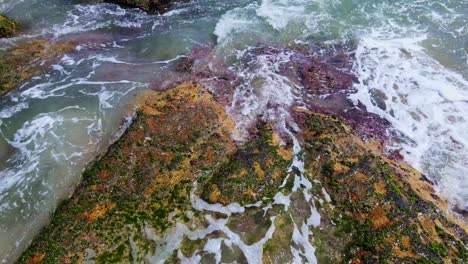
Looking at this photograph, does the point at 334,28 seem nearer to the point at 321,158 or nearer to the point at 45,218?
the point at 321,158

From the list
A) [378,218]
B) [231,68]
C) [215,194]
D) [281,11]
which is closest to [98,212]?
[215,194]

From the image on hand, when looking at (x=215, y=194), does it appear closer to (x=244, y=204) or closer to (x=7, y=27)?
(x=244, y=204)

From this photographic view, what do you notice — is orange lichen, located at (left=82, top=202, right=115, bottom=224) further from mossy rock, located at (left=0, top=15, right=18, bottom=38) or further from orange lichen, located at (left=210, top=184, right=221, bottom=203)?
mossy rock, located at (left=0, top=15, right=18, bottom=38)

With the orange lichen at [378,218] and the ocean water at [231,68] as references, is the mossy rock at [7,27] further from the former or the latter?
the orange lichen at [378,218]

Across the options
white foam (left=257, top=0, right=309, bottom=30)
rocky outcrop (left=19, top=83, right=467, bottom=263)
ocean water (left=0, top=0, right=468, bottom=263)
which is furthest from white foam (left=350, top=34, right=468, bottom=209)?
white foam (left=257, top=0, right=309, bottom=30)

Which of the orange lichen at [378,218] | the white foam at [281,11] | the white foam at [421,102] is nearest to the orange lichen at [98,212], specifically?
the orange lichen at [378,218]

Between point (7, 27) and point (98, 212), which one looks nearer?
point (98, 212)
